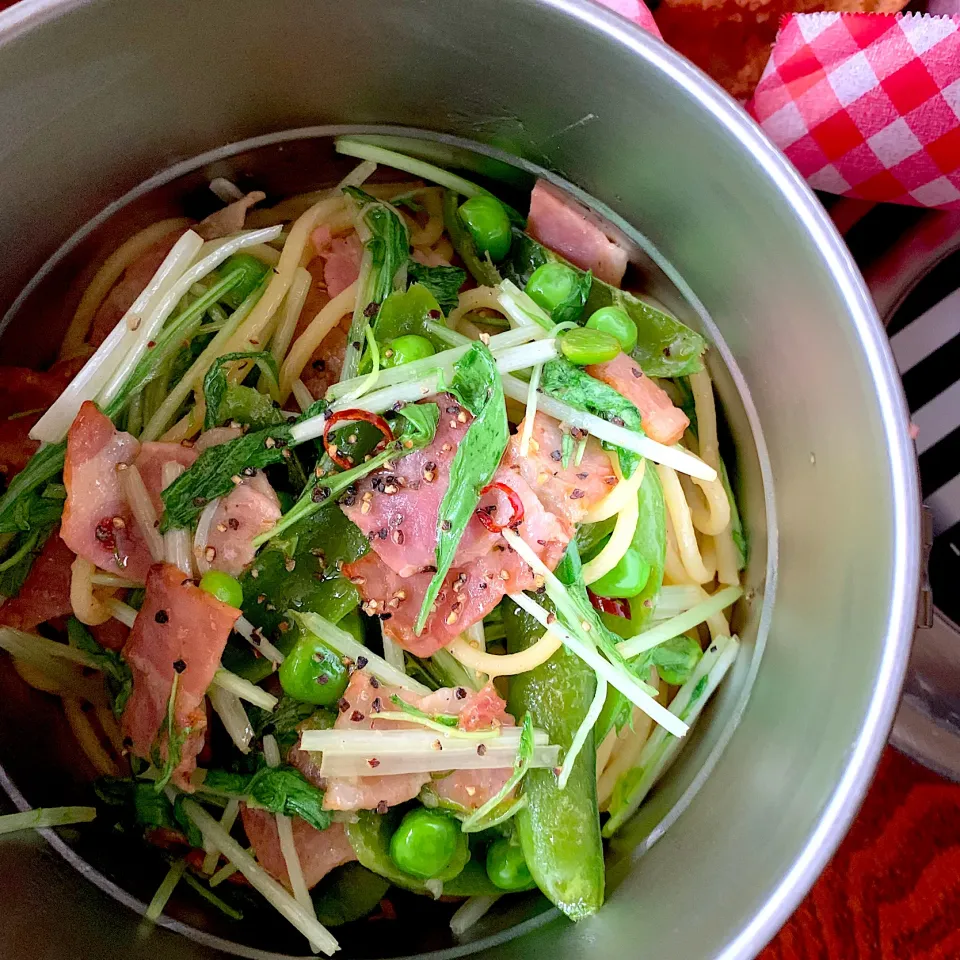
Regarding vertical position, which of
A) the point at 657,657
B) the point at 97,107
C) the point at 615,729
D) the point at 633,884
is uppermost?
the point at 97,107

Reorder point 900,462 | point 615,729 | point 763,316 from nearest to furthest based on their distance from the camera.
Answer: point 900,462 < point 763,316 < point 615,729

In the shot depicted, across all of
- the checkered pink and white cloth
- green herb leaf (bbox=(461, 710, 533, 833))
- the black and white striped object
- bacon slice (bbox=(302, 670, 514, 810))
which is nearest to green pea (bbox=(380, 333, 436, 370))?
bacon slice (bbox=(302, 670, 514, 810))

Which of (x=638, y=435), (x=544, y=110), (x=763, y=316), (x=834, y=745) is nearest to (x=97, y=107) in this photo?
(x=544, y=110)

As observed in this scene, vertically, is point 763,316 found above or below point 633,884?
above

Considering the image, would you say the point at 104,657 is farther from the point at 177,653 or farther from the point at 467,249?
the point at 467,249

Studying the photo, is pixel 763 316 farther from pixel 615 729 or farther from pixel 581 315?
pixel 615 729

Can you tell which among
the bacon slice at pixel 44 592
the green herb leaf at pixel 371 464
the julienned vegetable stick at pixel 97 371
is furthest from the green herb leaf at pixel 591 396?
the bacon slice at pixel 44 592
